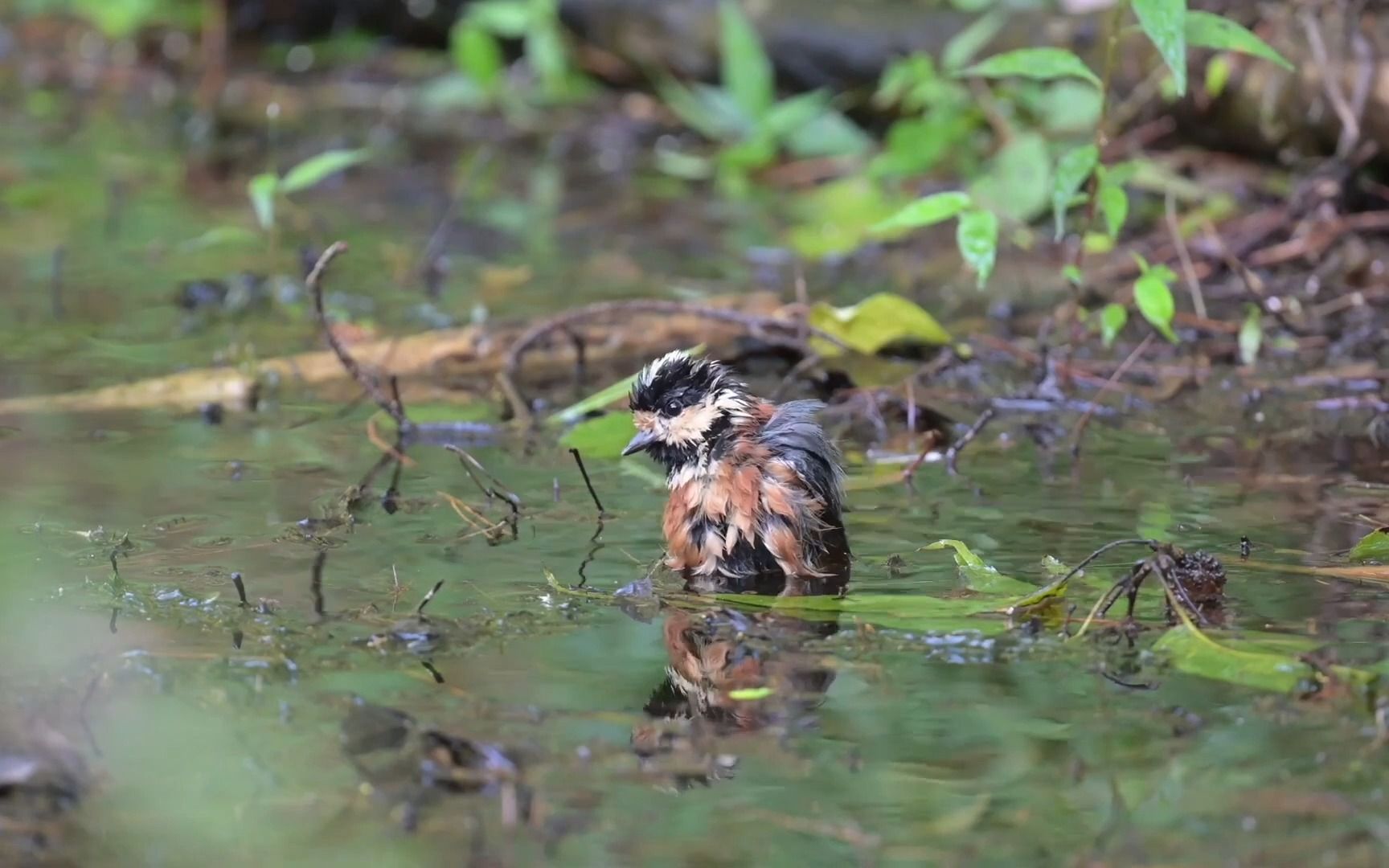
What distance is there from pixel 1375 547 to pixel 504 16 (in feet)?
24.6

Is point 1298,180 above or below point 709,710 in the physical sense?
above

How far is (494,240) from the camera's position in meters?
8.19

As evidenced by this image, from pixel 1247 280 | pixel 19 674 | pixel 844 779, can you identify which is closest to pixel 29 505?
pixel 19 674

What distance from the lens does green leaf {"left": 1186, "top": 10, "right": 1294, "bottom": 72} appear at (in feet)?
14.8

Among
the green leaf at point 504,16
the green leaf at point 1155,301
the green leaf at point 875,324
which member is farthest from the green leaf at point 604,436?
the green leaf at point 504,16

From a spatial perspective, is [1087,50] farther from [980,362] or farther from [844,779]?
[844,779]

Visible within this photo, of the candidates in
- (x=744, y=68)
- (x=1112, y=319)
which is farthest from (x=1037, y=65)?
(x=744, y=68)

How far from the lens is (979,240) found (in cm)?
488

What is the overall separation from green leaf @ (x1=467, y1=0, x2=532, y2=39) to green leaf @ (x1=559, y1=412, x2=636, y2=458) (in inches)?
236

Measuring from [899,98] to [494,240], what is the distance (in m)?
2.40

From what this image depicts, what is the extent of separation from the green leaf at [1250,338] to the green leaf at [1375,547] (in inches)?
75.0

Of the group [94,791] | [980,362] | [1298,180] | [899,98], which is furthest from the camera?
[899,98]

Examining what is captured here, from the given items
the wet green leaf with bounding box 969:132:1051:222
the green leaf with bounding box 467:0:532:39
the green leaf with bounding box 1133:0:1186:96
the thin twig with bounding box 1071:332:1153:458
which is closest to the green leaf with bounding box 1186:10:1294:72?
the green leaf with bounding box 1133:0:1186:96

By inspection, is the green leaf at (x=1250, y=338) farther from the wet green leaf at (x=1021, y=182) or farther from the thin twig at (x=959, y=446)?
the wet green leaf at (x=1021, y=182)
